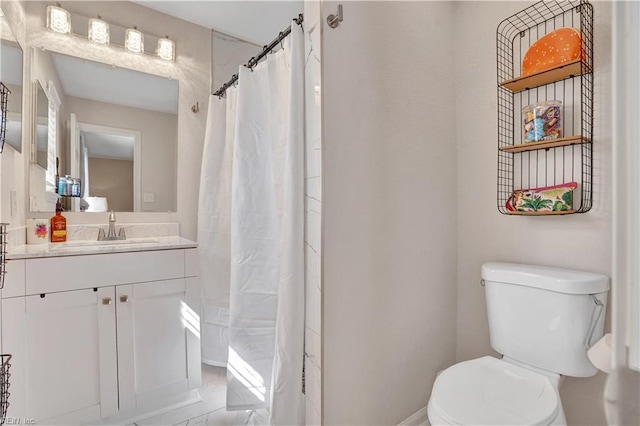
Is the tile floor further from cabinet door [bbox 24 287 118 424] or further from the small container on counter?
the small container on counter

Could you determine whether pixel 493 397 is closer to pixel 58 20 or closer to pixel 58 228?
pixel 58 228

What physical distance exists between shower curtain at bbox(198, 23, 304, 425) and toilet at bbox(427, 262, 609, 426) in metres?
0.58

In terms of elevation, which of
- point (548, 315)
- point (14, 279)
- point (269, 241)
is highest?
point (269, 241)

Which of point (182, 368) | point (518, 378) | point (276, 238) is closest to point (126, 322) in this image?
point (182, 368)

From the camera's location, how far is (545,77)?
52.1 inches

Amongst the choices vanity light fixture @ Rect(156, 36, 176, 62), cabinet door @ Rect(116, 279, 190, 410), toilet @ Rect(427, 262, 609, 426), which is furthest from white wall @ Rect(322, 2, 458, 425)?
vanity light fixture @ Rect(156, 36, 176, 62)

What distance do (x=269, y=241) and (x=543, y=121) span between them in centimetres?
129

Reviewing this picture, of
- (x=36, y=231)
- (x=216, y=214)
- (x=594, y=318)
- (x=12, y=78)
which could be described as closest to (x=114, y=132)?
(x=12, y=78)

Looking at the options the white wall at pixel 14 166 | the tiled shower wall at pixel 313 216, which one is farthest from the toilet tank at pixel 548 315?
the white wall at pixel 14 166

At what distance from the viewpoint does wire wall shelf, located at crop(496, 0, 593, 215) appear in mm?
1255

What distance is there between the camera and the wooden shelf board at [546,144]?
1217mm

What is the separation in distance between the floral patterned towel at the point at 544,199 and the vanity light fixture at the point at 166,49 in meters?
2.20

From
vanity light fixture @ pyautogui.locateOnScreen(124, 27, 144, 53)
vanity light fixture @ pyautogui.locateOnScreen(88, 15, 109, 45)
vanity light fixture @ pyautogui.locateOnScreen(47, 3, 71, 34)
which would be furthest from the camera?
vanity light fixture @ pyautogui.locateOnScreen(124, 27, 144, 53)

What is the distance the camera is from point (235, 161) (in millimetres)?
1528
